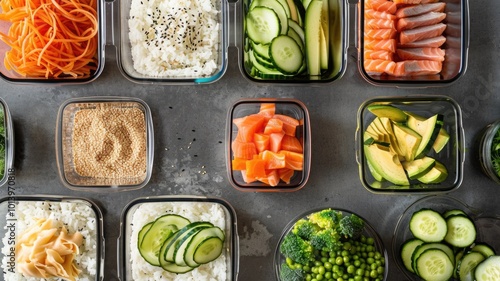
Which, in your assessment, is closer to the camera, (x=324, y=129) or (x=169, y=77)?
(x=169, y=77)

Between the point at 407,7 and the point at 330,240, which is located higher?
the point at 407,7

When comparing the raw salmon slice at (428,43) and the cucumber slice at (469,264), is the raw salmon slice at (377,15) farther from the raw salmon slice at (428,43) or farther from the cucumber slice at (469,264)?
the cucumber slice at (469,264)

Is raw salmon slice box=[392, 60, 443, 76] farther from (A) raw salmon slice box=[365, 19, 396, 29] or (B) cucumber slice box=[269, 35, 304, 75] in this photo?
(B) cucumber slice box=[269, 35, 304, 75]

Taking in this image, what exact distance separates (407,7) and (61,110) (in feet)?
6.41

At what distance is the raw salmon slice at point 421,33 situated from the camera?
2.65 m

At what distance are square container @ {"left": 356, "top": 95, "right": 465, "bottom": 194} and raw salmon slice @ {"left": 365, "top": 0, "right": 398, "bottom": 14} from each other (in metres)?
0.47

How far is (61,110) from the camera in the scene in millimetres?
2773

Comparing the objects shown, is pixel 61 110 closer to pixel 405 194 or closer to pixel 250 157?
pixel 250 157

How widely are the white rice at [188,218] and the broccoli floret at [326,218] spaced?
502 millimetres

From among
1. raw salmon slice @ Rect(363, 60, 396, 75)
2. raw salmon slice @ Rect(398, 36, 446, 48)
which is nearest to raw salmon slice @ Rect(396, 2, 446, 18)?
raw salmon slice @ Rect(398, 36, 446, 48)

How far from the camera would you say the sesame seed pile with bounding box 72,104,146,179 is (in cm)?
274

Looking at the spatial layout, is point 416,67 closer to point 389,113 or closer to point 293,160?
point 389,113

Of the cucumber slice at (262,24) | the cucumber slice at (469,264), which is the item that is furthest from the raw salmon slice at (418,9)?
the cucumber slice at (469,264)

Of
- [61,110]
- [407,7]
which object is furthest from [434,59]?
[61,110]
